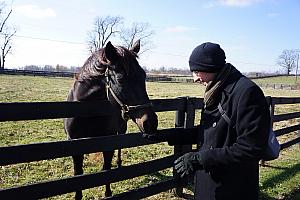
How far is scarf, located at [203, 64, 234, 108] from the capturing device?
9.07 ft

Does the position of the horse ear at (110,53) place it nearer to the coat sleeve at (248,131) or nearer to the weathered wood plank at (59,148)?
the weathered wood plank at (59,148)

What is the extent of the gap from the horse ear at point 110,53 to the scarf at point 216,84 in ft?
4.60

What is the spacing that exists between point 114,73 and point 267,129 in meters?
1.90

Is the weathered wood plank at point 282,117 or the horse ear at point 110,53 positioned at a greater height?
the horse ear at point 110,53

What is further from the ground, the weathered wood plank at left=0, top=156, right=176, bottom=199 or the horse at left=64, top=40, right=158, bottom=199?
the horse at left=64, top=40, right=158, bottom=199

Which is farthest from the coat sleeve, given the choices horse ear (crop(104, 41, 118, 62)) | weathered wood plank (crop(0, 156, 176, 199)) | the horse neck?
the horse neck

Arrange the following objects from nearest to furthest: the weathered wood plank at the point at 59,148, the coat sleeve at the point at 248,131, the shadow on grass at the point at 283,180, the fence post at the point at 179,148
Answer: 1. the coat sleeve at the point at 248,131
2. the weathered wood plank at the point at 59,148
3. the fence post at the point at 179,148
4. the shadow on grass at the point at 283,180

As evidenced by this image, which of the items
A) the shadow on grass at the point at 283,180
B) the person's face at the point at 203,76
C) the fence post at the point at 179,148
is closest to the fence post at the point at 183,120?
the fence post at the point at 179,148

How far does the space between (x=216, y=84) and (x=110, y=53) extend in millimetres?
1519

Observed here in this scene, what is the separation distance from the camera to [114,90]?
3902 mm

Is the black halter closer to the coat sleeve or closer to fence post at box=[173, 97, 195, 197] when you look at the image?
the coat sleeve

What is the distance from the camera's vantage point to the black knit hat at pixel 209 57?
2717 mm

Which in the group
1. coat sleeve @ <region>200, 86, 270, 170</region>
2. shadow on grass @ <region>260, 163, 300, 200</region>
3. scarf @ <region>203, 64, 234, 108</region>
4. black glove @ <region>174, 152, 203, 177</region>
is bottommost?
shadow on grass @ <region>260, 163, 300, 200</region>

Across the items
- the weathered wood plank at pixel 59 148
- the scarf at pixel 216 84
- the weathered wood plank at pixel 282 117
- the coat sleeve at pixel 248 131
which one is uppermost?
the scarf at pixel 216 84
